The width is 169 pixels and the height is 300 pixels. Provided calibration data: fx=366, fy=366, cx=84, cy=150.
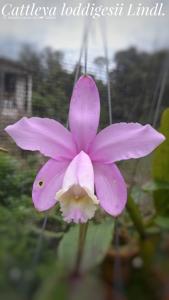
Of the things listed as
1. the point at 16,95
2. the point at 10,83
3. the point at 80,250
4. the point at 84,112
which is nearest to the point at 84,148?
the point at 84,112

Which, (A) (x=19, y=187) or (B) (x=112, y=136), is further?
(A) (x=19, y=187)

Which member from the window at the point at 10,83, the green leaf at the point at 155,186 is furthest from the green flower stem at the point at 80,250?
the window at the point at 10,83

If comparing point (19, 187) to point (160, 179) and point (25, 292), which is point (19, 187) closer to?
point (160, 179)

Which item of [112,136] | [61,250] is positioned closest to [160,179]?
[112,136]

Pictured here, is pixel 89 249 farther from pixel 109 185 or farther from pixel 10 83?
pixel 10 83

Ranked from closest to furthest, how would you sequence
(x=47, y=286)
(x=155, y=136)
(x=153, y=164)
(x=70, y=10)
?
(x=47, y=286), (x=155, y=136), (x=153, y=164), (x=70, y=10)

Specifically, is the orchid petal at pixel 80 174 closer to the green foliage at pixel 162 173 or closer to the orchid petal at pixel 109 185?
the orchid petal at pixel 109 185
